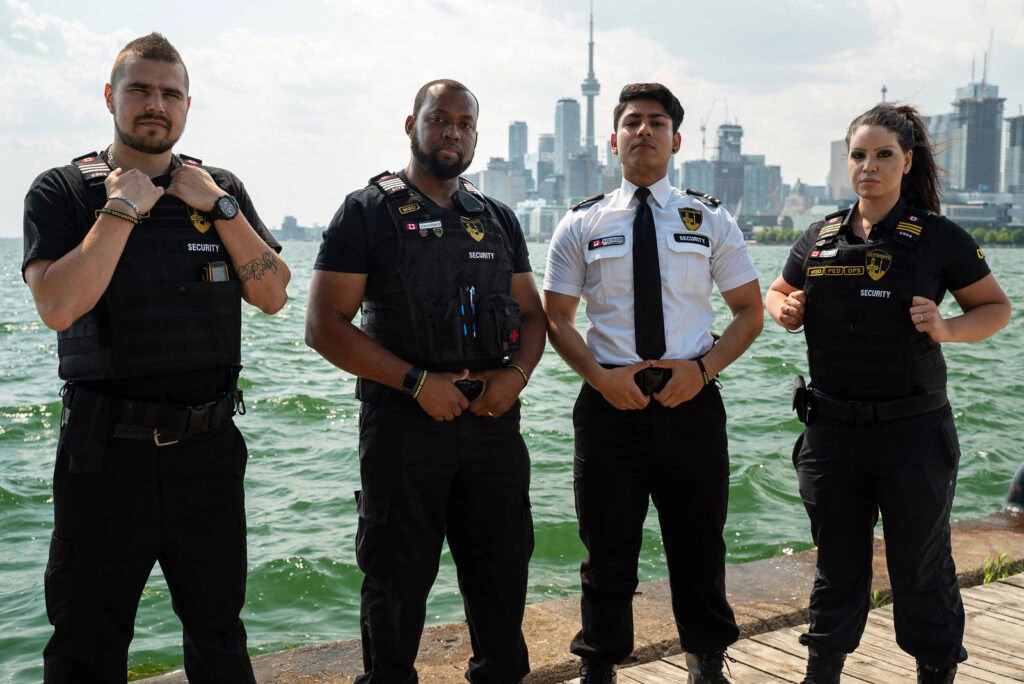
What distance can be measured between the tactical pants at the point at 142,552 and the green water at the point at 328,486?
3.04m

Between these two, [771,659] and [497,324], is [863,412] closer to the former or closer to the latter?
[771,659]

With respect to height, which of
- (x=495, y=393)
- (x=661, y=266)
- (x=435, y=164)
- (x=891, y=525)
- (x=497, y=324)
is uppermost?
(x=435, y=164)

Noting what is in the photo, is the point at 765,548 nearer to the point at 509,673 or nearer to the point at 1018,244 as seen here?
the point at 509,673

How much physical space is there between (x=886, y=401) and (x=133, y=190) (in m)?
2.58

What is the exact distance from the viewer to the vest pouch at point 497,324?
328cm

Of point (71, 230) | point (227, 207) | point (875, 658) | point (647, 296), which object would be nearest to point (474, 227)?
point (647, 296)

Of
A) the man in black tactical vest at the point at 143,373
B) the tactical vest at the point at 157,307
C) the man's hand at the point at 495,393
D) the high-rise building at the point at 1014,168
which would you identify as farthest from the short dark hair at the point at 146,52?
the high-rise building at the point at 1014,168

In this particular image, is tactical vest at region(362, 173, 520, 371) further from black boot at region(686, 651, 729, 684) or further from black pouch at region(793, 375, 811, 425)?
black boot at region(686, 651, 729, 684)

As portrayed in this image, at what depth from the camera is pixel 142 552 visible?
2.90 metres

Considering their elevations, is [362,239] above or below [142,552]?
above

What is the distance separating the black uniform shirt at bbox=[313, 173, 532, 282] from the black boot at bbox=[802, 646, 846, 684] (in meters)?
2.06

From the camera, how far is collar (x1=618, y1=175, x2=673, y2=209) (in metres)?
3.84

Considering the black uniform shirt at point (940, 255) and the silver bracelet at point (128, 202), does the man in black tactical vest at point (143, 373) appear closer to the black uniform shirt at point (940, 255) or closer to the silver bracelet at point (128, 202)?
the silver bracelet at point (128, 202)

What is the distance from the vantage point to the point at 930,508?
3.41 metres
